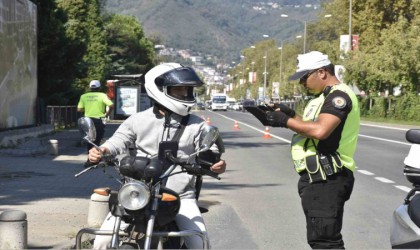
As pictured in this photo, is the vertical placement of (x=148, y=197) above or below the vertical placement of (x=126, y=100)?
above

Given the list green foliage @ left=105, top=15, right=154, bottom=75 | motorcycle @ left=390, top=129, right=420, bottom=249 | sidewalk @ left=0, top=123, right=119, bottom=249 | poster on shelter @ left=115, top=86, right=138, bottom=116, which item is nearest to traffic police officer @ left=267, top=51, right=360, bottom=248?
motorcycle @ left=390, top=129, right=420, bottom=249

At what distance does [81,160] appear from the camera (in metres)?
20.1

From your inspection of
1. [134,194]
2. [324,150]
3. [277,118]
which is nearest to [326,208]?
[324,150]

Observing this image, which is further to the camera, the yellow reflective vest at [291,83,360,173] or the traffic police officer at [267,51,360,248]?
the yellow reflective vest at [291,83,360,173]

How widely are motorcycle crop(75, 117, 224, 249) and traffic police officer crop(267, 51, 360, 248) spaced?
3.23 ft

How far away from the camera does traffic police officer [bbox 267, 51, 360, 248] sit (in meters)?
5.59

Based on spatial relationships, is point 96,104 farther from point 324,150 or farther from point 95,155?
point 95,155

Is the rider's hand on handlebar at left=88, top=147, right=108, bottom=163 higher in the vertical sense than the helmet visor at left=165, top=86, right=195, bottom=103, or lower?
lower

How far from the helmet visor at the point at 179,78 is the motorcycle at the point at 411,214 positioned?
1.51 m

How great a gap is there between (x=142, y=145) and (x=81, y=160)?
15140 millimetres

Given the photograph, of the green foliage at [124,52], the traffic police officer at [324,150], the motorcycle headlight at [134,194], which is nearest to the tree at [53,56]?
the traffic police officer at [324,150]

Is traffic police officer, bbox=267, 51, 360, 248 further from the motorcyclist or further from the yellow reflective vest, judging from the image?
the motorcyclist

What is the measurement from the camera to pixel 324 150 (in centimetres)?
571

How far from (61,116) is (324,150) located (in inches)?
1336
